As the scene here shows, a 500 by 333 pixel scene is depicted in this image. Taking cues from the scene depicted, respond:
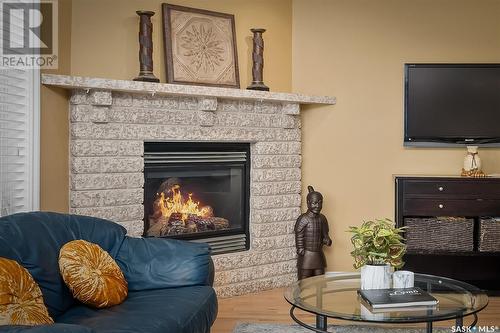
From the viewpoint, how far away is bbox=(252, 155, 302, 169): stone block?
4957 mm

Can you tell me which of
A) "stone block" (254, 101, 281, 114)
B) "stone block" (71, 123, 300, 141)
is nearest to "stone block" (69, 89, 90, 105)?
"stone block" (71, 123, 300, 141)

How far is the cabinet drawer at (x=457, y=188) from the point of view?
472 centimetres

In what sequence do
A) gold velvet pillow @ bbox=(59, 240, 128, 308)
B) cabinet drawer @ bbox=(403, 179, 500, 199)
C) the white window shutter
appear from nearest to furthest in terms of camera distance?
1. gold velvet pillow @ bbox=(59, 240, 128, 308)
2. the white window shutter
3. cabinet drawer @ bbox=(403, 179, 500, 199)

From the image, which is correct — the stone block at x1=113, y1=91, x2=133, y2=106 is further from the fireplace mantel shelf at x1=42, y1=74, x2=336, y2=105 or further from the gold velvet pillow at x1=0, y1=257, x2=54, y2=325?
the gold velvet pillow at x1=0, y1=257, x2=54, y2=325

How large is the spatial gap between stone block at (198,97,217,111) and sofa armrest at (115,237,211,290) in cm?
151

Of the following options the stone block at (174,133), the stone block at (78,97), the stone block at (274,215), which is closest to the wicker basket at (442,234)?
the stone block at (274,215)

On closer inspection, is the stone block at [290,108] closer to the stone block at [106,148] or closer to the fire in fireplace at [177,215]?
the fire in fireplace at [177,215]

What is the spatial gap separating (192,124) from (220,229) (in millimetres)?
881

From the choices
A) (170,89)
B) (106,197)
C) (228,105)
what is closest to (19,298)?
(106,197)

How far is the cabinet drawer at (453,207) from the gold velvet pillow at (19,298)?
3.16 m

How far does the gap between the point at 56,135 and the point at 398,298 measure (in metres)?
2.28

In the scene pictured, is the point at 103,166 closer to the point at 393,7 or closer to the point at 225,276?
the point at 225,276

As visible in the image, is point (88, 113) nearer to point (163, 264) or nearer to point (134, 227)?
point (134, 227)

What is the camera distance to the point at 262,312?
4316 millimetres
